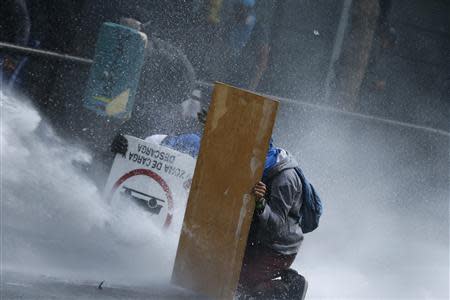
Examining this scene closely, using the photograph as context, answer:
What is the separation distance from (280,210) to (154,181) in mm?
1306

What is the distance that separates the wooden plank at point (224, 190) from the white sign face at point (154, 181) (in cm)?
100

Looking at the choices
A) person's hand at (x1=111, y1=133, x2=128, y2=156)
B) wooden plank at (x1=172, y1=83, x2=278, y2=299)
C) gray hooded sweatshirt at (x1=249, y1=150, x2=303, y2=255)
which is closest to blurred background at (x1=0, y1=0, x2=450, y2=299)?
person's hand at (x1=111, y1=133, x2=128, y2=156)

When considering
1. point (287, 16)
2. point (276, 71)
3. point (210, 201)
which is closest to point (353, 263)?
Answer: point (276, 71)

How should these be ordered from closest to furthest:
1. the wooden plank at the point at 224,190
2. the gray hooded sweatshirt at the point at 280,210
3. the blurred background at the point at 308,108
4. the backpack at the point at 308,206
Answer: the wooden plank at the point at 224,190 → the gray hooded sweatshirt at the point at 280,210 → the backpack at the point at 308,206 → the blurred background at the point at 308,108

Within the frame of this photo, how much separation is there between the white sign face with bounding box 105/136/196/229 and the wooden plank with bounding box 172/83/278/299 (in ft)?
3.28

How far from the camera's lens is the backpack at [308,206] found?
19.2 feet

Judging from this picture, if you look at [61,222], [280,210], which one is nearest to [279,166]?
[280,210]

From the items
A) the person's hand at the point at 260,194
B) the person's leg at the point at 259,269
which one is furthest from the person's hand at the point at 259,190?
the person's leg at the point at 259,269

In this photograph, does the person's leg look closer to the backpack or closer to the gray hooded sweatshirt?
the gray hooded sweatshirt

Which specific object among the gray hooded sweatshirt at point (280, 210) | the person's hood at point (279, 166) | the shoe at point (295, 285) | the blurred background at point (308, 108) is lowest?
the shoe at point (295, 285)

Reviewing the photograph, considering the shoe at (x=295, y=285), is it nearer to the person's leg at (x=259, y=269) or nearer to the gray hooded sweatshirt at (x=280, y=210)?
the person's leg at (x=259, y=269)

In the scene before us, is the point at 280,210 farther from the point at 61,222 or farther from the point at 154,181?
the point at 61,222

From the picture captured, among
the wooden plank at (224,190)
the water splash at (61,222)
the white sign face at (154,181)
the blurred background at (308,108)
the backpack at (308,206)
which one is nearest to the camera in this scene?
the wooden plank at (224,190)

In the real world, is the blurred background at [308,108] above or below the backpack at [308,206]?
above
